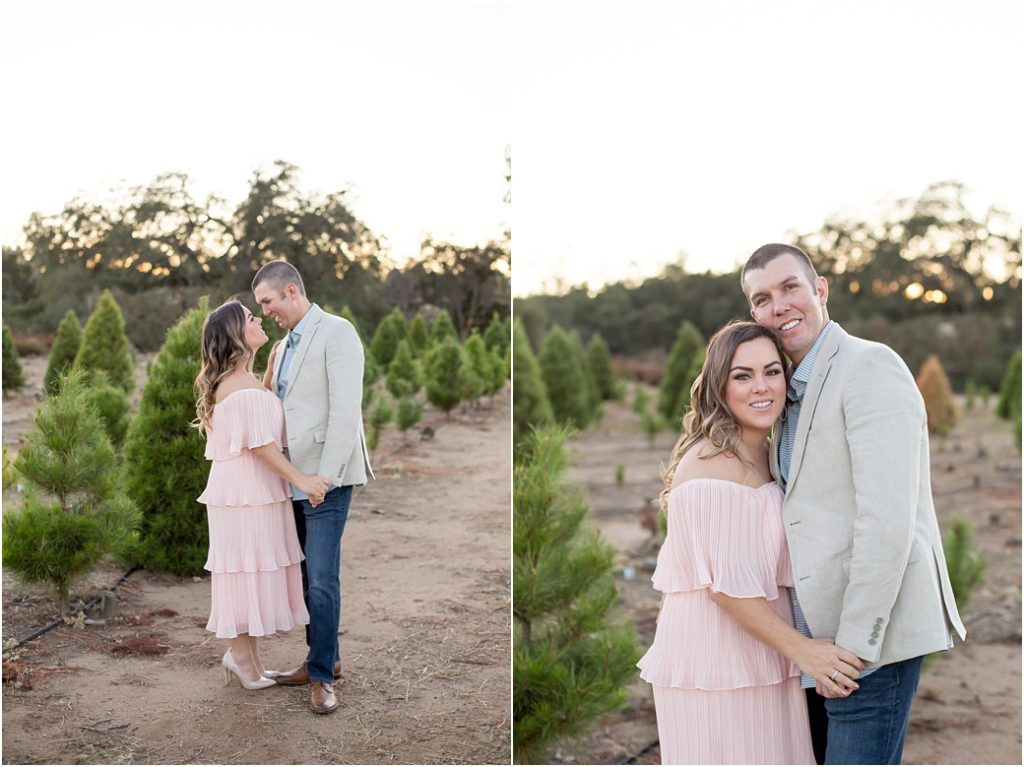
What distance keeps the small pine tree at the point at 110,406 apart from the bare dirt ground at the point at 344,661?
148mm

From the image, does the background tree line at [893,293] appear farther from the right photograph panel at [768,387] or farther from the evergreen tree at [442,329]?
the evergreen tree at [442,329]

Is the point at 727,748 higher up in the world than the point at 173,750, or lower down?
higher up

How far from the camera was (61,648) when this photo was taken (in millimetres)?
3102

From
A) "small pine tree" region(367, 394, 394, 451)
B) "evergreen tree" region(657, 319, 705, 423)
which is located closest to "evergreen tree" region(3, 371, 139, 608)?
"small pine tree" region(367, 394, 394, 451)

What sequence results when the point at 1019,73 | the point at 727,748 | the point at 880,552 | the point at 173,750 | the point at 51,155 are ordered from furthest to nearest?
the point at 1019,73 → the point at 51,155 → the point at 173,750 → the point at 727,748 → the point at 880,552

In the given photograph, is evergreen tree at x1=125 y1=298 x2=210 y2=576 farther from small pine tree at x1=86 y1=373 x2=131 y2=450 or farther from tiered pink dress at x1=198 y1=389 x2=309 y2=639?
tiered pink dress at x1=198 y1=389 x2=309 y2=639

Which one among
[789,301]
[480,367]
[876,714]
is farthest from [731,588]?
[480,367]

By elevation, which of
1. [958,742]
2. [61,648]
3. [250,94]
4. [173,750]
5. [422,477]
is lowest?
[958,742]

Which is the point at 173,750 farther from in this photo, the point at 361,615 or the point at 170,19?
the point at 170,19

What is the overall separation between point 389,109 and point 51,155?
1237 millimetres

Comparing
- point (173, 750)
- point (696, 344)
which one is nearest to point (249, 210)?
point (173, 750)

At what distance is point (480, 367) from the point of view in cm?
345

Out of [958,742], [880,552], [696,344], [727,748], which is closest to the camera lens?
[880,552]

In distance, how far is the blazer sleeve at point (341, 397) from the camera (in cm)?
298
